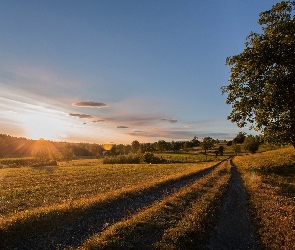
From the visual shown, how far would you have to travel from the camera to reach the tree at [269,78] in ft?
69.3

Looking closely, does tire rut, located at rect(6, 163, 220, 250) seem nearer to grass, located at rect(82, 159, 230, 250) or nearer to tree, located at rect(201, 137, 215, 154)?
grass, located at rect(82, 159, 230, 250)

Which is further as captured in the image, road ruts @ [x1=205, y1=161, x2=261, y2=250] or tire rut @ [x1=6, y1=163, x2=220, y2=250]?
road ruts @ [x1=205, y1=161, x2=261, y2=250]

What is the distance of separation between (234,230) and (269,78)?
1378cm

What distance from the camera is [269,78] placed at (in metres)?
22.9

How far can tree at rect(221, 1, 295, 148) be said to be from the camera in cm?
2111

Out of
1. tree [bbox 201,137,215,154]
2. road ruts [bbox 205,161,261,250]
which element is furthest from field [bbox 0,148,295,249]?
tree [bbox 201,137,215,154]

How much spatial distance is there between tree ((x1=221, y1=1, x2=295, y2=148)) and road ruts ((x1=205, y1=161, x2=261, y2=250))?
837 cm

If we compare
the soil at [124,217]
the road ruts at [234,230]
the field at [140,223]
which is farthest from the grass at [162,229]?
the soil at [124,217]

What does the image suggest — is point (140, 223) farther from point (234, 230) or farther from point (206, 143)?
point (206, 143)

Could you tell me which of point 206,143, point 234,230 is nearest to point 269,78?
point 234,230

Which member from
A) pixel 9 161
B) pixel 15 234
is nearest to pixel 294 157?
pixel 15 234

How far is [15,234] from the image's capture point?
13.9 metres

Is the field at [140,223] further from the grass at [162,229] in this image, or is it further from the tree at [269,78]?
the tree at [269,78]

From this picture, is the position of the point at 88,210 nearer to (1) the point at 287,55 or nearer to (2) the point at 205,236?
(2) the point at 205,236
